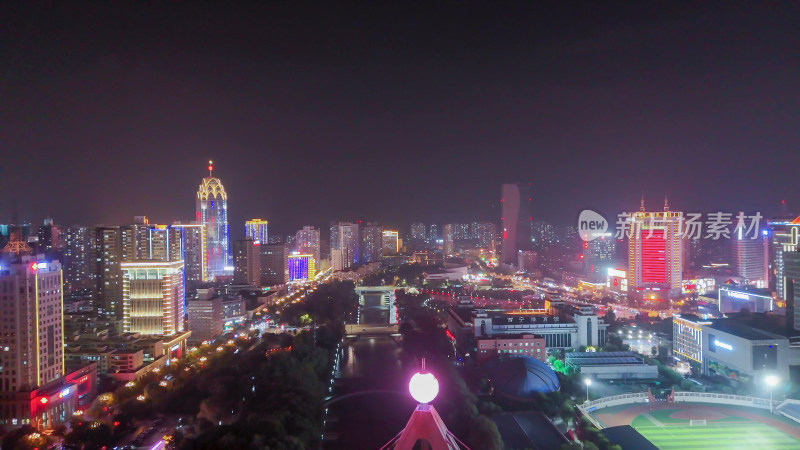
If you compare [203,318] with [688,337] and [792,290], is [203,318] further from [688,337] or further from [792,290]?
[792,290]

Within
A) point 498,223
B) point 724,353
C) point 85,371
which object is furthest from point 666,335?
point 498,223

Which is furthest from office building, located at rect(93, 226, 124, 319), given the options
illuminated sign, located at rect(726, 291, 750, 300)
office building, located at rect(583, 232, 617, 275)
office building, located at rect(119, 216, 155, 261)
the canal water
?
office building, located at rect(583, 232, 617, 275)

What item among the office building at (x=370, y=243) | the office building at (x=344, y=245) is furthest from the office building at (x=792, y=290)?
the office building at (x=370, y=243)

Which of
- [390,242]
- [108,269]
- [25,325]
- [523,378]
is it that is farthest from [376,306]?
[390,242]

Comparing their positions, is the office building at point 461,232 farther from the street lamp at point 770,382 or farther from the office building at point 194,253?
the street lamp at point 770,382

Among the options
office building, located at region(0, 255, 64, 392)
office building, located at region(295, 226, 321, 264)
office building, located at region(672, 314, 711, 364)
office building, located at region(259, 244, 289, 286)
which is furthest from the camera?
office building, located at region(295, 226, 321, 264)

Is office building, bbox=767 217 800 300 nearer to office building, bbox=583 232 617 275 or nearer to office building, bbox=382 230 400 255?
office building, bbox=583 232 617 275
